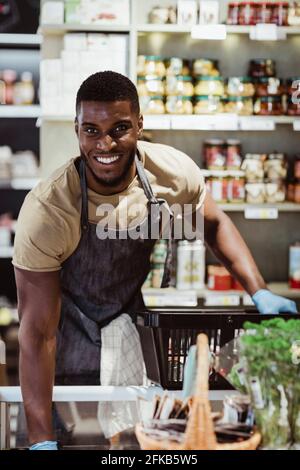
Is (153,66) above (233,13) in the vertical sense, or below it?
below

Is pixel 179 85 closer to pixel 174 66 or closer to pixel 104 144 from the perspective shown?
pixel 174 66

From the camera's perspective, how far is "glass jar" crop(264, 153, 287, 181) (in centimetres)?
429

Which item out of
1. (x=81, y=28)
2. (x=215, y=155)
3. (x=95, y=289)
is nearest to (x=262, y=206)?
(x=215, y=155)

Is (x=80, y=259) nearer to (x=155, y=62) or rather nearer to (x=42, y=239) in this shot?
(x=42, y=239)

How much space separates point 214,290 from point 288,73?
1.23 metres

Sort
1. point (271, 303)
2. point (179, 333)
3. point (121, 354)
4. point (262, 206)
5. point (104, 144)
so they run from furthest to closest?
point (262, 206) → point (121, 354) → point (271, 303) → point (104, 144) → point (179, 333)

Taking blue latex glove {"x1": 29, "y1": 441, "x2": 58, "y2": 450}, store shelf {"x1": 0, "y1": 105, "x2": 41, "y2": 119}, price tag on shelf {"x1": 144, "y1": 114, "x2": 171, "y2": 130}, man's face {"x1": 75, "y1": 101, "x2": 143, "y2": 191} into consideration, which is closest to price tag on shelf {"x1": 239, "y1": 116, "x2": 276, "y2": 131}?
price tag on shelf {"x1": 144, "y1": 114, "x2": 171, "y2": 130}

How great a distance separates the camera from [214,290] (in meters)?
4.29

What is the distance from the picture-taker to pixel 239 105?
13.6 ft

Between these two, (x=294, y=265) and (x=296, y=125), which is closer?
(x=296, y=125)

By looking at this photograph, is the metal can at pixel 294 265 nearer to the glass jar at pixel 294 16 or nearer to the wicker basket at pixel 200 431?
the glass jar at pixel 294 16

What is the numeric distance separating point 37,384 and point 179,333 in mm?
395

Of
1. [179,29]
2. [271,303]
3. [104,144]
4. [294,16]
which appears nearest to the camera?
[104,144]


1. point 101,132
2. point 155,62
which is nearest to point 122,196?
point 101,132
